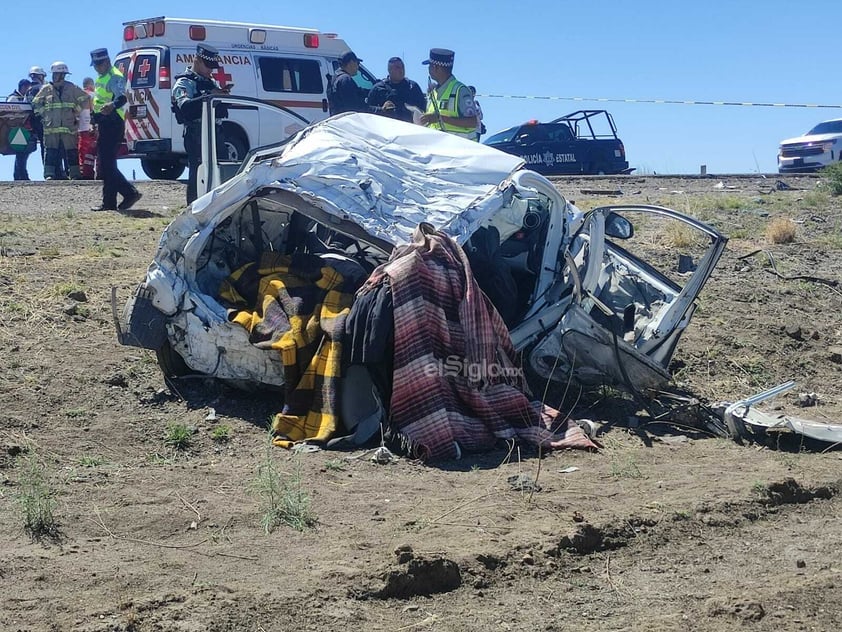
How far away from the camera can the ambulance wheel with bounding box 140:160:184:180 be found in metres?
19.0

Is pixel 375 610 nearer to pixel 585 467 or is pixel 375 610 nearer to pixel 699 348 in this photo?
pixel 585 467

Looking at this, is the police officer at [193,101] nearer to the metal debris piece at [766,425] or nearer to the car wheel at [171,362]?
the car wheel at [171,362]

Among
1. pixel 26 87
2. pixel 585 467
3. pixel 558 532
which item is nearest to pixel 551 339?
pixel 585 467

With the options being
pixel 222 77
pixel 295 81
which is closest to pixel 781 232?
pixel 295 81

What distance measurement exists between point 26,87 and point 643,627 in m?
19.5

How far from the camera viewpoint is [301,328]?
21.8 feet

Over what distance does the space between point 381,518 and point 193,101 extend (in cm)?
571

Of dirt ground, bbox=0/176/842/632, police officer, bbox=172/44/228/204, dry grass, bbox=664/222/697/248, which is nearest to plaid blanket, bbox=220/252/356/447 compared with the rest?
dirt ground, bbox=0/176/842/632

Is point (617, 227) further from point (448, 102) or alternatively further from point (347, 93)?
point (347, 93)

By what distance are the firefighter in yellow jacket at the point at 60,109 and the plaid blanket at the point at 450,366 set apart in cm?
1258

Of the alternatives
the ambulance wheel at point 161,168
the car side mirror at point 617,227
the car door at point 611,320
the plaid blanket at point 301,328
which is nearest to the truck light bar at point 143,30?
the ambulance wheel at point 161,168

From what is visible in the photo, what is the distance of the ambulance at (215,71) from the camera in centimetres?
1780

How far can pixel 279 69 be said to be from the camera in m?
18.5

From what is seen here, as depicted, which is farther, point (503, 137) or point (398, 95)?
point (503, 137)
